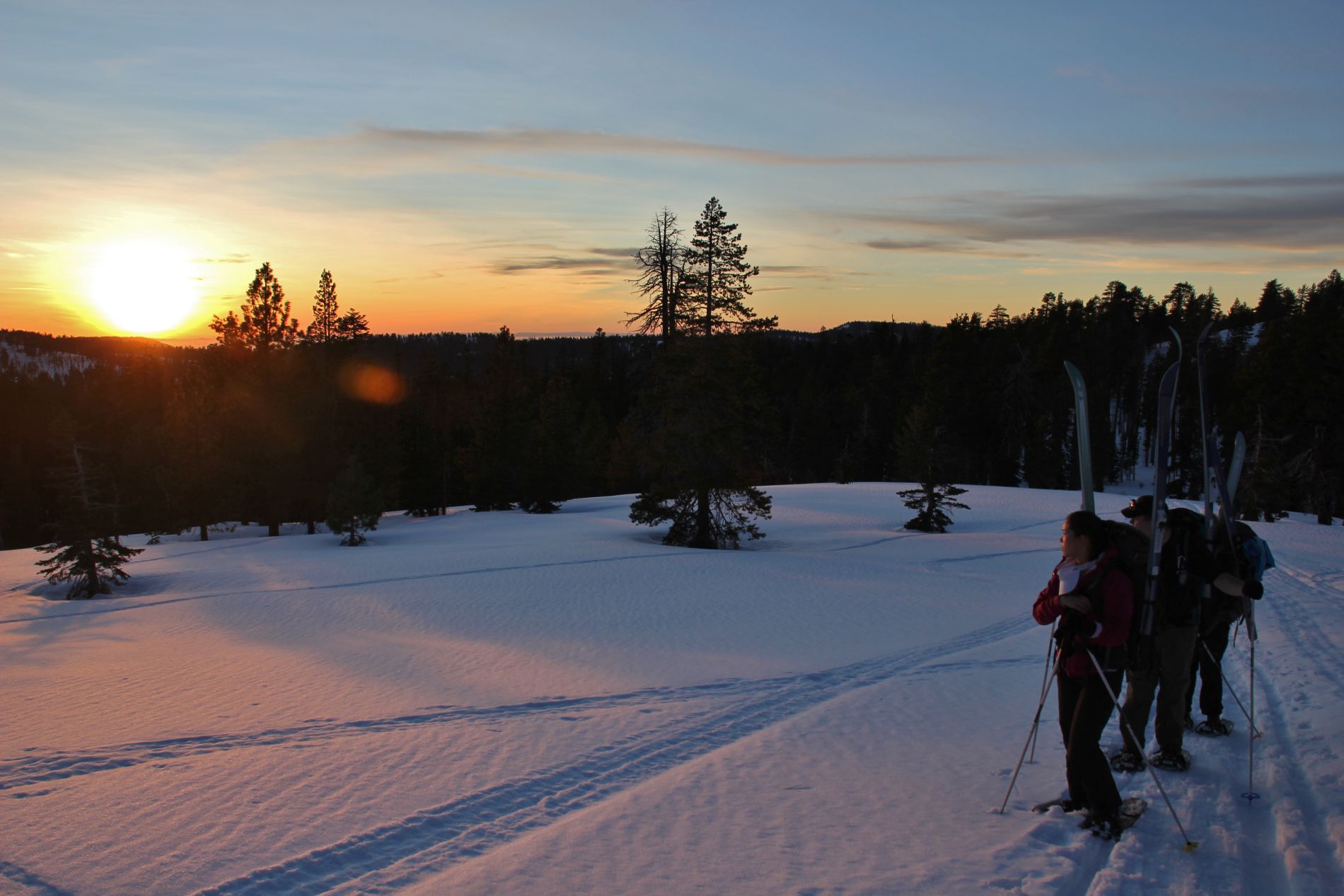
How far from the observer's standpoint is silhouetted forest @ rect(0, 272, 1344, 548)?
36.2 m

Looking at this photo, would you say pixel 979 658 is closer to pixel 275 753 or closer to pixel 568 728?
pixel 568 728

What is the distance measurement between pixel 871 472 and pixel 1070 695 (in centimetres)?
6609

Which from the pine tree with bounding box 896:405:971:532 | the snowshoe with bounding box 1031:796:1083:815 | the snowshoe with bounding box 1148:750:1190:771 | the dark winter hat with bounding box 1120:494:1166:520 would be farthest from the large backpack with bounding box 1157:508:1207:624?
the pine tree with bounding box 896:405:971:532

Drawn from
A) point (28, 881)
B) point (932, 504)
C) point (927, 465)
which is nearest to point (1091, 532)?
point (28, 881)

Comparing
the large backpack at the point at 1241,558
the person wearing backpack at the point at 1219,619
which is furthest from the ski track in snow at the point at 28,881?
the large backpack at the point at 1241,558

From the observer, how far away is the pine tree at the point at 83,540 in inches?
853

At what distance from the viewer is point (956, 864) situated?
5.29 meters

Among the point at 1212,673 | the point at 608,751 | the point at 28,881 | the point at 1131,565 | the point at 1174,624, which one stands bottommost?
the point at 608,751

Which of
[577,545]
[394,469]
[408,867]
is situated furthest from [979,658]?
[394,469]

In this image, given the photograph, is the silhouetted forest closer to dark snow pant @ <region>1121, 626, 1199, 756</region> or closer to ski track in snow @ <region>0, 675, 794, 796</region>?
dark snow pant @ <region>1121, 626, 1199, 756</region>

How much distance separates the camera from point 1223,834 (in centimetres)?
550

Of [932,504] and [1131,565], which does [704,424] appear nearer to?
[932,504]

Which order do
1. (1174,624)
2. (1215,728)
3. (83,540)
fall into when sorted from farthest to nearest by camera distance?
1. (83,540)
2. (1215,728)
3. (1174,624)

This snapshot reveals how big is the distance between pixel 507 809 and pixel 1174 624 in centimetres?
571
